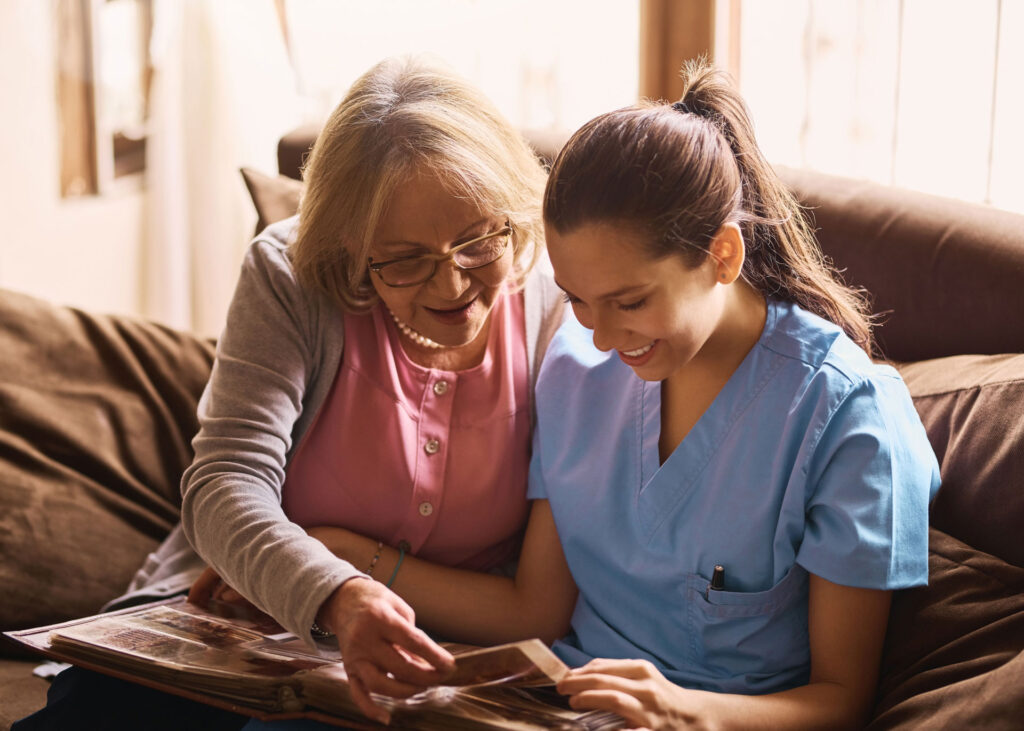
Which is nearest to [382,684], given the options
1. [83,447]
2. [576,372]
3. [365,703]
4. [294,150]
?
[365,703]

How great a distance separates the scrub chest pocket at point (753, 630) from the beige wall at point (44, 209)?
8.42 ft

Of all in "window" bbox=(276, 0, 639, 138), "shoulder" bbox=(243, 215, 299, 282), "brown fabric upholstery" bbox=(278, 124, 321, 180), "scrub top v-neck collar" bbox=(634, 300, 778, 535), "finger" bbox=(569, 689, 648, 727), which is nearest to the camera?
"finger" bbox=(569, 689, 648, 727)

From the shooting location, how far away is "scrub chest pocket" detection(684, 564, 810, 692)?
1231 mm

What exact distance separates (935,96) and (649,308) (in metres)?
1.45

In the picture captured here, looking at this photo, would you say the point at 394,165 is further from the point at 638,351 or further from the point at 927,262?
the point at 927,262

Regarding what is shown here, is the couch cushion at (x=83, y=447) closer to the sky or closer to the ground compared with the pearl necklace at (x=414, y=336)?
closer to the ground

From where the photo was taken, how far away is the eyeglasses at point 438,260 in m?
1.34

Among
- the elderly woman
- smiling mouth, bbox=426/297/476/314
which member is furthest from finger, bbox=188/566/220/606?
smiling mouth, bbox=426/297/476/314

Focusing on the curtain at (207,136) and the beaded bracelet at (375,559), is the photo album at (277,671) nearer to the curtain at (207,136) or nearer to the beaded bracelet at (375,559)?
the beaded bracelet at (375,559)

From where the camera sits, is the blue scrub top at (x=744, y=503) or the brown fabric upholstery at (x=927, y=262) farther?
the brown fabric upholstery at (x=927, y=262)

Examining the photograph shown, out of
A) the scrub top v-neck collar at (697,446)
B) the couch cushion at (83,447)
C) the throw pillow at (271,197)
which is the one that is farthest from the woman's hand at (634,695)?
the throw pillow at (271,197)

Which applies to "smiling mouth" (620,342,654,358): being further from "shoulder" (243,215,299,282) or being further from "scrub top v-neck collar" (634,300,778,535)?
"shoulder" (243,215,299,282)

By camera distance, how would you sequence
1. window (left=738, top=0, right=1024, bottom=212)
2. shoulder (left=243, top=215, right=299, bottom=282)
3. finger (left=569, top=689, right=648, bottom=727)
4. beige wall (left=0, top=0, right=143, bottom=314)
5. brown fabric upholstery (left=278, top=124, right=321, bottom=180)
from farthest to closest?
beige wall (left=0, top=0, right=143, bottom=314), window (left=738, top=0, right=1024, bottom=212), brown fabric upholstery (left=278, top=124, right=321, bottom=180), shoulder (left=243, top=215, right=299, bottom=282), finger (left=569, top=689, right=648, bottom=727)

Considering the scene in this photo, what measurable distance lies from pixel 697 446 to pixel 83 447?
1055 mm
